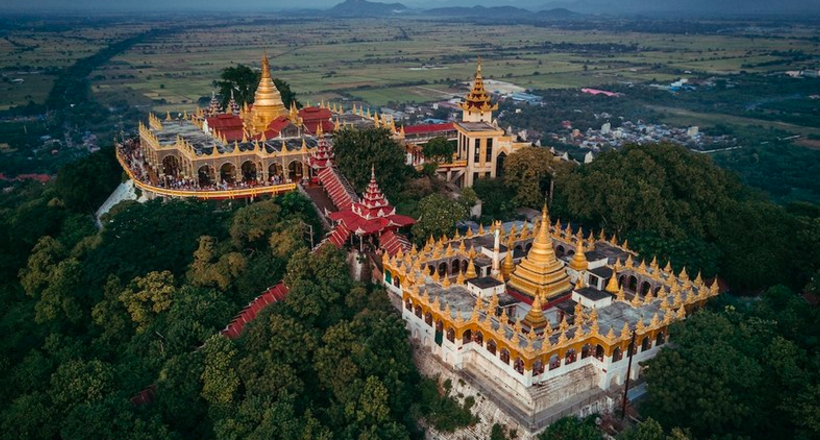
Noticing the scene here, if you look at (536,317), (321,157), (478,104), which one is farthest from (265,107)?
(536,317)

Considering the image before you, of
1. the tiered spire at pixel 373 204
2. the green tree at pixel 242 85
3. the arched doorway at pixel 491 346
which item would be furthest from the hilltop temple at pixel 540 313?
the green tree at pixel 242 85

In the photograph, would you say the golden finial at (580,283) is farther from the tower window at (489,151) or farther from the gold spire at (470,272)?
the tower window at (489,151)

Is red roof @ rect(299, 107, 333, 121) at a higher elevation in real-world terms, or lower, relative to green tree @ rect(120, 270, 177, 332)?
higher

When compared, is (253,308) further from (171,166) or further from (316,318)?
(171,166)

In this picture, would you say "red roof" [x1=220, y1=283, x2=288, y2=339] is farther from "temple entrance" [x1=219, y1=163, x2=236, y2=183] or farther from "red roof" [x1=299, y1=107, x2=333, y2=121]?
"red roof" [x1=299, y1=107, x2=333, y2=121]

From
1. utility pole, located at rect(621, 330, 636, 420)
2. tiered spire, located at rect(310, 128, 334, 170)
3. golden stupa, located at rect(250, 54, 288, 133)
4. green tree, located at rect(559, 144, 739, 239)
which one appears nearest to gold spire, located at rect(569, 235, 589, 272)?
utility pole, located at rect(621, 330, 636, 420)

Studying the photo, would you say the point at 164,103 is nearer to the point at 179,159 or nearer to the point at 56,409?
the point at 179,159
